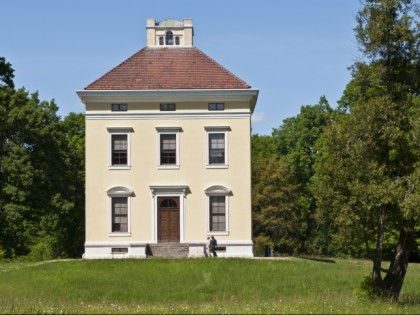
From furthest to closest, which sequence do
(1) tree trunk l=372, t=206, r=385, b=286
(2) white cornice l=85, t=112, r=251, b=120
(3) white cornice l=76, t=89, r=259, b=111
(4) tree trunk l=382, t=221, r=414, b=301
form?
(2) white cornice l=85, t=112, r=251, b=120
(3) white cornice l=76, t=89, r=259, b=111
(4) tree trunk l=382, t=221, r=414, b=301
(1) tree trunk l=372, t=206, r=385, b=286

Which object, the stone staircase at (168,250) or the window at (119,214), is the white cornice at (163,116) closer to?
the window at (119,214)

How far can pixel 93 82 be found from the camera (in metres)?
41.4

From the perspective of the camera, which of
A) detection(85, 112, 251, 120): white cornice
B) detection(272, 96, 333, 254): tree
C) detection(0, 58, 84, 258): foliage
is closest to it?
detection(85, 112, 251, 120): white cornice

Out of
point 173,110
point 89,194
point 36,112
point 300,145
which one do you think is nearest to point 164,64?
point 173,110

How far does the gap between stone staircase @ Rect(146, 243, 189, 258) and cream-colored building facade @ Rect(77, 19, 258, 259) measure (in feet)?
1.67

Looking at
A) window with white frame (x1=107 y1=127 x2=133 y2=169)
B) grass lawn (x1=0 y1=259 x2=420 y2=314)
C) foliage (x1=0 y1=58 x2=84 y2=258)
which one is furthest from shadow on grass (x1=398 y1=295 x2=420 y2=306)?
foliage (x1=0 y1=58 x2=84 y2=258)

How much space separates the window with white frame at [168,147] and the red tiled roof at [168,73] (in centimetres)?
231

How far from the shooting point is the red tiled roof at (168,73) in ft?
135

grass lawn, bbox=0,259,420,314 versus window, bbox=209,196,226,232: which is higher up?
window, bbox=209,196,226,232

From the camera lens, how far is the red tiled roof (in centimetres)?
4119

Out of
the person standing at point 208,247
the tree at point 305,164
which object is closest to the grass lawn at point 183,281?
the person standing at point 208,247

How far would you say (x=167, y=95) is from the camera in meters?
40.8

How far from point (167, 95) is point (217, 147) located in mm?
3619

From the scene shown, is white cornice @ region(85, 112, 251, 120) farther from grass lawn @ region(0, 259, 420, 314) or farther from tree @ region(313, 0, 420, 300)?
tree @ region(313, 0, 420, 300)
